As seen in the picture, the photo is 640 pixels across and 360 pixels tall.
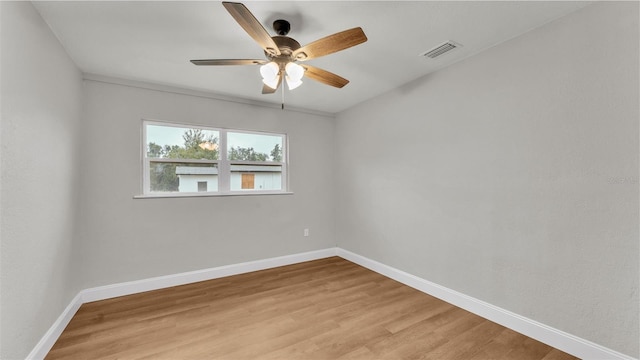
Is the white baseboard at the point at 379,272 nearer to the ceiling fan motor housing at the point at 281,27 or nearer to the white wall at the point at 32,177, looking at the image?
the white wall at the point at 32,177

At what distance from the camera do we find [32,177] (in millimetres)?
1774

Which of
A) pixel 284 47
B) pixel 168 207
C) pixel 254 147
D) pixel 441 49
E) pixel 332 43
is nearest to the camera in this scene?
pixel 332 43

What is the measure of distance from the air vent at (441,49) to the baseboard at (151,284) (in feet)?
10.5

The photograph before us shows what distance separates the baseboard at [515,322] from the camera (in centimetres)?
179

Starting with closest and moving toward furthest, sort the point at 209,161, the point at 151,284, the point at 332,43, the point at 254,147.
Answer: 1. the point at 332,43
2. the point at 151,284
3. the point at 209,161
4. the point at 254,147

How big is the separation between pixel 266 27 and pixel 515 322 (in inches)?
127

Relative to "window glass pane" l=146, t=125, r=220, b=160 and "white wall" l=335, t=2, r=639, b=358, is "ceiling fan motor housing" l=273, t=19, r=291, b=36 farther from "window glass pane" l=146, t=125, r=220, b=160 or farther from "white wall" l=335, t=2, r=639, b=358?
"window glass pane" l=146, t=125, r=220, b=160

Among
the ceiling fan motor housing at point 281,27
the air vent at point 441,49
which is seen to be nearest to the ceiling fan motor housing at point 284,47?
the ceiling fan motor housing at point 281,27

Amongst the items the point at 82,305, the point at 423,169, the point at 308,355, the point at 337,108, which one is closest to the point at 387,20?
the point at 423,169

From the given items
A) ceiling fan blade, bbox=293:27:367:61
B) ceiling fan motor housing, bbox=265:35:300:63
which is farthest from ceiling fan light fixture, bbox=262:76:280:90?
ceiling fan blade, bbox=293:27:367:61

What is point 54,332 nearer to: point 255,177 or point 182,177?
point 182,177

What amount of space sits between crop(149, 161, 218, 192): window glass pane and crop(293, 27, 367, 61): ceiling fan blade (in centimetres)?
224

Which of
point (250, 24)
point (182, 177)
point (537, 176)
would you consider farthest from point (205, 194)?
point (537, 176)

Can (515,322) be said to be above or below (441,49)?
below
